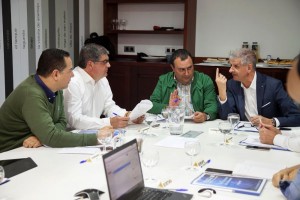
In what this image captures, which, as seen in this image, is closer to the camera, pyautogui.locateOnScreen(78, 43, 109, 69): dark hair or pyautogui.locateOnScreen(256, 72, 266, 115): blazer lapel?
pyautogui.locateOnScreen(78, 43, 109, 69): dark hair

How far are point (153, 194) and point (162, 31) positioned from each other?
367cm

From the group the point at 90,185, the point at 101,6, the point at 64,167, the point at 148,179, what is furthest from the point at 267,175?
the point at 101,6

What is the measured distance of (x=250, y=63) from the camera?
10.7 feet

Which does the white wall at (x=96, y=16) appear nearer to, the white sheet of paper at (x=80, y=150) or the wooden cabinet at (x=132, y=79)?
the wooden cabinet at (x=132, y=79)

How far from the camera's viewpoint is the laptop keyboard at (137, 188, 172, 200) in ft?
4.83

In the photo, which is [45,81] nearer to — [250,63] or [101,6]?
→ [250,63]

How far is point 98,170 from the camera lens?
5.93 ft

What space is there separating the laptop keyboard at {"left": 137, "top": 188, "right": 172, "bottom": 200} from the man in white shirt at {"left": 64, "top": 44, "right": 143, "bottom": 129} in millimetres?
1199

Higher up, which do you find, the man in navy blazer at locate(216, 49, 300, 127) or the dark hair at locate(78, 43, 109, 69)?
the dark hair at locate(78, 43, 109, 69)

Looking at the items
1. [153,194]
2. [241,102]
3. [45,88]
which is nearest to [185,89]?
[241,102]

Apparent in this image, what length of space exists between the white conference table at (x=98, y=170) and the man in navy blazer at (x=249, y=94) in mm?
802

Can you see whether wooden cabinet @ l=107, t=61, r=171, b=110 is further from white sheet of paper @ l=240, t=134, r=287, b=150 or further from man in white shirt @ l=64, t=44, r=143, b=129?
white sheet of paper @ l=240, t=134, r=287, b=150

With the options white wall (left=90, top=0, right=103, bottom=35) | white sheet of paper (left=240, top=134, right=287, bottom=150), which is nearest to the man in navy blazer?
white sheet of paper (left=240, top=134, right=287, bottom=150)

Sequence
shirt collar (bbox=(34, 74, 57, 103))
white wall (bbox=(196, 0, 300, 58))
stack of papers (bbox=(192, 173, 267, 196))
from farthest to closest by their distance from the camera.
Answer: white wall (bbox=(196, 0, 300, 58))
shirt collar (bbox=(34, 74, 57, 103))
stack of papers (bbox=(192, 173, 267, 196))
